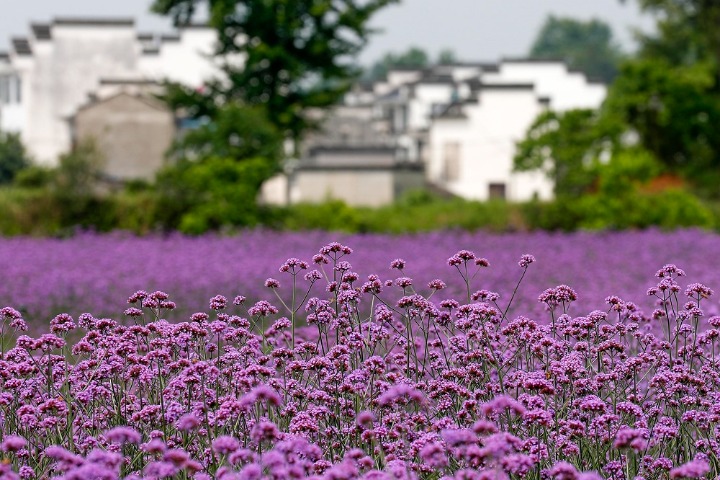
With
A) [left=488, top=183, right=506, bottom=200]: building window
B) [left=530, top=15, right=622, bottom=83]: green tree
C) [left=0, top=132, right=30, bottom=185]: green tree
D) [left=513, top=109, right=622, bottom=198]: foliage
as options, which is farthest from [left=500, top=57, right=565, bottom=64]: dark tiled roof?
[left=530, top=15, right=622, bottom=83]: green tree

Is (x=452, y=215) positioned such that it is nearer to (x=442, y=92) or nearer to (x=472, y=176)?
(x=472, y=176)

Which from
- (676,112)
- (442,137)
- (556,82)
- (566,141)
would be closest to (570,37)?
(556,82)

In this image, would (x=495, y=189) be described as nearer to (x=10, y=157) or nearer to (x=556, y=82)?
(x=556, y=82)

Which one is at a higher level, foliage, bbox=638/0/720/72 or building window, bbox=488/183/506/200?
foliage, bbox=638/0/720/72

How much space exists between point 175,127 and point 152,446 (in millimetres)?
49035

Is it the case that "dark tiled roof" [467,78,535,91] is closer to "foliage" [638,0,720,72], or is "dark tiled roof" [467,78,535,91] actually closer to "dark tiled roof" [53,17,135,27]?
"foliage" [638,0,720,72]

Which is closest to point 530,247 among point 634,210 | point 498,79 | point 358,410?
point 634,210

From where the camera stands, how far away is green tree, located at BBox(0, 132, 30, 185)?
52.6 meters

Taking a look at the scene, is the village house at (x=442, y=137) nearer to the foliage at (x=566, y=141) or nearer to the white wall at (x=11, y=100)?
the foliage at (x=566, y=141)

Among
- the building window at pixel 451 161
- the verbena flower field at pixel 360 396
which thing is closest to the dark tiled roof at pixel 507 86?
the building window at pixel 451 161

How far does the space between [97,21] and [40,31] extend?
9.49ft

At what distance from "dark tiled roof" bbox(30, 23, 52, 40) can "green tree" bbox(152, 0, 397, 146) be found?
1204 inches

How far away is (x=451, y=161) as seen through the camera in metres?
54.8

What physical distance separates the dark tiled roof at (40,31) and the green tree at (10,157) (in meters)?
6.38
